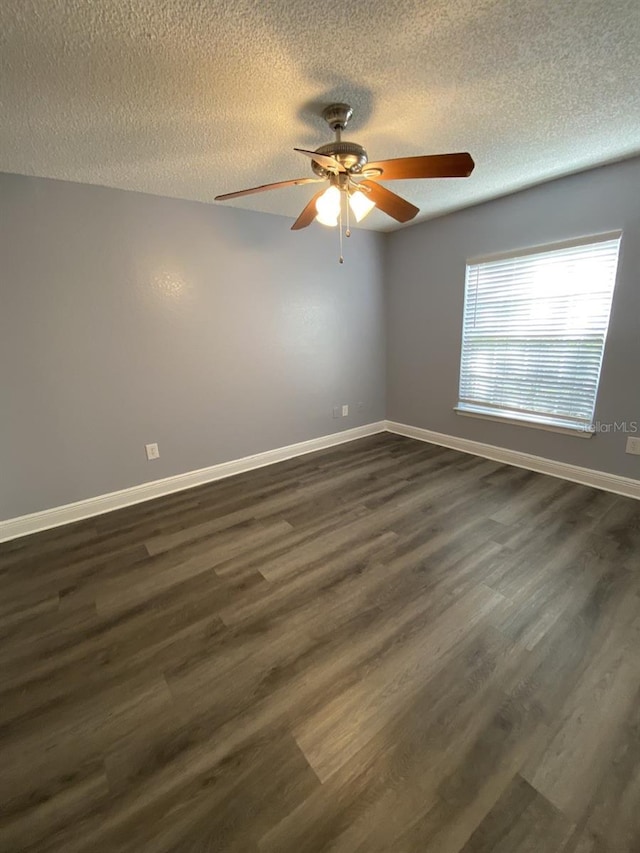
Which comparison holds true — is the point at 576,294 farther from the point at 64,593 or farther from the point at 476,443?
the point at 64,593

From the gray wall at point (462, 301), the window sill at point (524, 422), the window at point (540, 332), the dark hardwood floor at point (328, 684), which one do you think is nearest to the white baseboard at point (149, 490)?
the dark hardwood floor at point (328, 684)

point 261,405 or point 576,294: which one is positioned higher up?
point 576,294

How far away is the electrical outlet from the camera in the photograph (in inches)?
96.9

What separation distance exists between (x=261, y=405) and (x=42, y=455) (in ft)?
5.53

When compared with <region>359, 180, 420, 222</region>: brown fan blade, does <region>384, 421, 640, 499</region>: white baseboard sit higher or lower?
lower

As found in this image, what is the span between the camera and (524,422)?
3.03m

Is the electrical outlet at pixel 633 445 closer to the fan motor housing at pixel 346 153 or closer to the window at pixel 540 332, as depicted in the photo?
the window at pixel 540 332

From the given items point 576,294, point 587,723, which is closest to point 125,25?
point 587,723

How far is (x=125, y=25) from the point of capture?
1.12 meters

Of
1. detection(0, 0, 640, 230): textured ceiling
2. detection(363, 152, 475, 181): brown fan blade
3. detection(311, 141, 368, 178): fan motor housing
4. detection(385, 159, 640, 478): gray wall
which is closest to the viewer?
detection(0, 0, 640, 230): textured ceiling

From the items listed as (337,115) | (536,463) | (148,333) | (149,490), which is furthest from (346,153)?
(536,463)

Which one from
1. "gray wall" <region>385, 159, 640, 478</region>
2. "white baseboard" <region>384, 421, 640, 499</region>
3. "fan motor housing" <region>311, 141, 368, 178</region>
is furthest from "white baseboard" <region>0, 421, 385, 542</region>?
"fan motor housing" <region>311, 141, 368, 178</region>

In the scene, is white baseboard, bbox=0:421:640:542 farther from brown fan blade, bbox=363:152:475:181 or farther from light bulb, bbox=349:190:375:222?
brown fan blade, bbox=363:152:475:181

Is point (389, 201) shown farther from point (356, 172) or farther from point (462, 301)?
point (462, 301)
